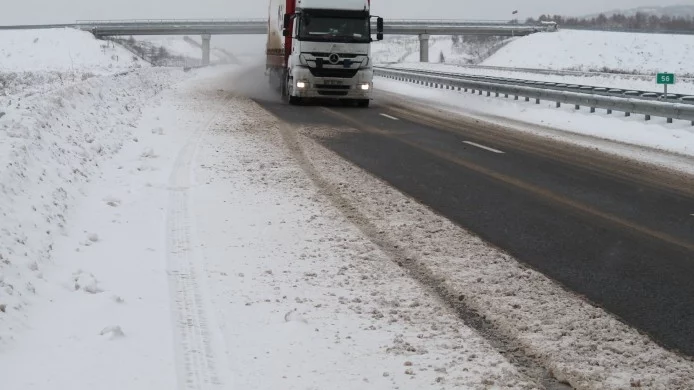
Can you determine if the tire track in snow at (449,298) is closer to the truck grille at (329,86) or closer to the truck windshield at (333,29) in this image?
the truck windshield at (333,29)

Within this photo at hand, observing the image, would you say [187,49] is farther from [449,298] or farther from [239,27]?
[449,298]

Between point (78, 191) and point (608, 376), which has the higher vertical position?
point (78, 191)

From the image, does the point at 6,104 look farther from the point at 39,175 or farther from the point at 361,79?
the point at 361,79

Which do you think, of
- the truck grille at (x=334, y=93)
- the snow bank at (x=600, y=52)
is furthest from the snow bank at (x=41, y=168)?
the snow bank at (x=600, y=52)

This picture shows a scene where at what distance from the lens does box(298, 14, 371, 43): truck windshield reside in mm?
21891

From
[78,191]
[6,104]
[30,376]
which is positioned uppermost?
[6,104]

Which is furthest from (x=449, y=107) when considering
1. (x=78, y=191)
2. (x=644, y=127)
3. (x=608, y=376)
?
(x=608, y=376)

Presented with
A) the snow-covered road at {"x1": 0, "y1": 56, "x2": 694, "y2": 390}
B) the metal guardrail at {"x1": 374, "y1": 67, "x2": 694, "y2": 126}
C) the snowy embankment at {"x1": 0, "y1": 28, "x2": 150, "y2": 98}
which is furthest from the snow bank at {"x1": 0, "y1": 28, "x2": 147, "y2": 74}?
the snow-covered road at {"x1": 0, "y1": 56, "x2": 694, "y2": 390}

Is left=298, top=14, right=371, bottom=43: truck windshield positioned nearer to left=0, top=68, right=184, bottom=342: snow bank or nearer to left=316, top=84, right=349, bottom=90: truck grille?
left=316, top=84, right=349, bottom=90: truck grille

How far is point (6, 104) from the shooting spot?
40.1ft

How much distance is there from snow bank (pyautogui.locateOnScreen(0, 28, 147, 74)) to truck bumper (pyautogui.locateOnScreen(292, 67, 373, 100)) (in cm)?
5010

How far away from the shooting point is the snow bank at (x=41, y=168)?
5277 millimetres

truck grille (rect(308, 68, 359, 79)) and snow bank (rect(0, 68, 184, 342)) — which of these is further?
truck grille (rect(308, 68, 359, 79))

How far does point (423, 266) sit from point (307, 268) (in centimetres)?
102
